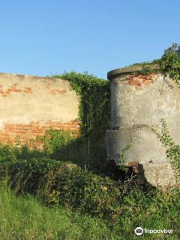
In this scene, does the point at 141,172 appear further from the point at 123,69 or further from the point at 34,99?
the point at 34,99

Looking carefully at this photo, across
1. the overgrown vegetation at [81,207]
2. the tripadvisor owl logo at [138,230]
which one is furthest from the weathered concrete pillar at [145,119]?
the tripadvisor owl logo at [138,230]

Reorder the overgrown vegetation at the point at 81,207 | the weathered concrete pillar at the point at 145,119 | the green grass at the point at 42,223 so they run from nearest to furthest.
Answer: the green grass at the point at 42,223, the overgrown vegetation at the point at 81,207, the weathered concrete pillar at the point at 145,119

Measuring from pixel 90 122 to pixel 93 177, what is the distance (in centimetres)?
705

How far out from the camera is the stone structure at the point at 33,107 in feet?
37.3

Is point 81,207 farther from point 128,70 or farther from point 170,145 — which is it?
point 128,70

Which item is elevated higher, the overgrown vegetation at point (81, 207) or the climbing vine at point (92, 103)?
the climbing vine at point (92, 103)

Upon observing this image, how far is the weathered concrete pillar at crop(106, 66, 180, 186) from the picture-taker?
5547 mm

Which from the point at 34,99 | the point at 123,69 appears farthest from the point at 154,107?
the point at 34,99

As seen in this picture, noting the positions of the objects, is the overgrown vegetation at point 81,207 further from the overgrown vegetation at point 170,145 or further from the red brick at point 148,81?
the red brick at point 148,81

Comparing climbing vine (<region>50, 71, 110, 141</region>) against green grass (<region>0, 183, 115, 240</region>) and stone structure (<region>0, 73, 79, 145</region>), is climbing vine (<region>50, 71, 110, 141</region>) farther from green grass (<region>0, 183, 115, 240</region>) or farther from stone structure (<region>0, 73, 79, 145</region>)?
green grass (<region>0, 183, 115, 240</region>)

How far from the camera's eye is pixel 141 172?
18.0 feet

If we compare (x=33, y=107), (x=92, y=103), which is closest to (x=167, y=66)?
(x=33, y=107)

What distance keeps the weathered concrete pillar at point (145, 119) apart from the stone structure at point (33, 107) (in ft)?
19.8

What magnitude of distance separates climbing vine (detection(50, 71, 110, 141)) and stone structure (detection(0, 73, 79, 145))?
0.25m
